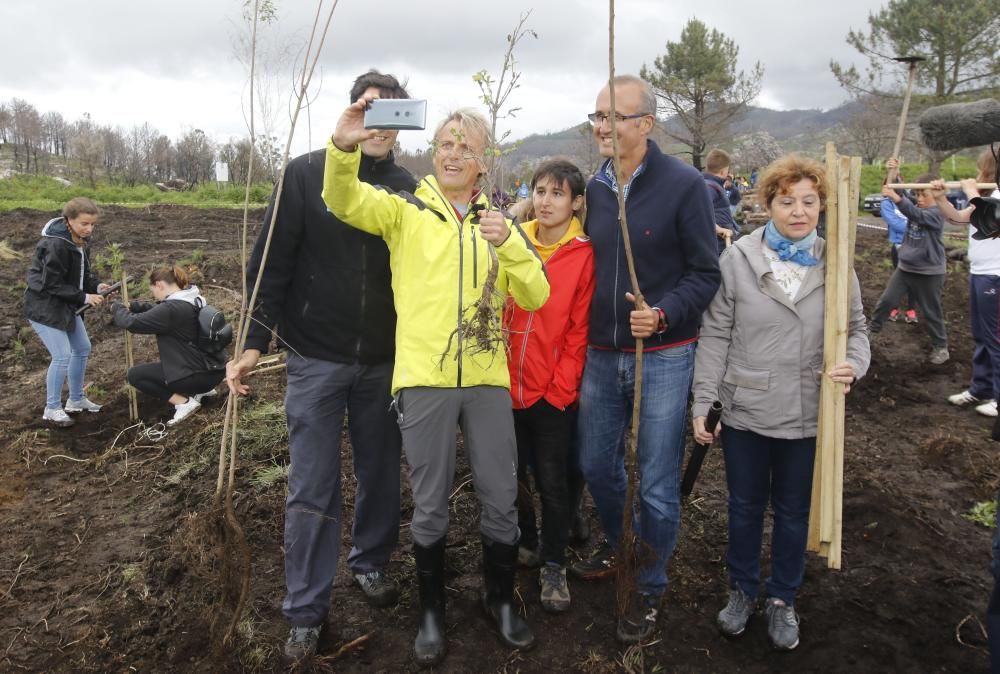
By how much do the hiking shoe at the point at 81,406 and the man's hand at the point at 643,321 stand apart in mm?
5591

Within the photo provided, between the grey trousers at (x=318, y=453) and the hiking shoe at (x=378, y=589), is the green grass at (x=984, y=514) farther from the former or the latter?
the grey trousers at (x=318, y=453)

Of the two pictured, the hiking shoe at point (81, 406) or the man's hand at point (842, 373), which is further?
the hiking shoe at point (81, 406)

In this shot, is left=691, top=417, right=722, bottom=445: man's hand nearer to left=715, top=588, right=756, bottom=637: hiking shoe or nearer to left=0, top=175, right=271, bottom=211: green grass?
left=715, top=588, right=756, bottom=637: hiking shoe

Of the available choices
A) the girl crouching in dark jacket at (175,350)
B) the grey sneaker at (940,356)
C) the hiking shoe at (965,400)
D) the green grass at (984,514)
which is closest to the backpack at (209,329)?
the girl crouching in dark jacket at (175,350)

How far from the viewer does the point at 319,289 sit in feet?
9.00

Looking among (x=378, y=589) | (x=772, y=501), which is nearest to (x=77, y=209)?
(x=378, y=589)

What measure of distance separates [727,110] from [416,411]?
92.7 feet

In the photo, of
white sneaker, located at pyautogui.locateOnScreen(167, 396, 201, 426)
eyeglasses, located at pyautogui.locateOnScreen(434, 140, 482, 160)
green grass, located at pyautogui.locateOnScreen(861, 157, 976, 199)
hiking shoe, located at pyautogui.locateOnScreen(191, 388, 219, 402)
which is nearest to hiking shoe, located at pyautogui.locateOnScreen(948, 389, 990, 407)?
eyeglasses, located at pyautogui.locateOnScreen(434, 140, 482, 160)

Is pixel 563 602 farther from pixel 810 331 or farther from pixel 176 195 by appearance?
pixel 176 195

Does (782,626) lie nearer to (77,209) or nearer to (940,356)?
(940,356)

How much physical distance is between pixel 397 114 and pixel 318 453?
1.37 meters

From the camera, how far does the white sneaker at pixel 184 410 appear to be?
570 centimetres

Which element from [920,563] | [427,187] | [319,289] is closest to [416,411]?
[319,289]

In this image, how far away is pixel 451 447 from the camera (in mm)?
2588
